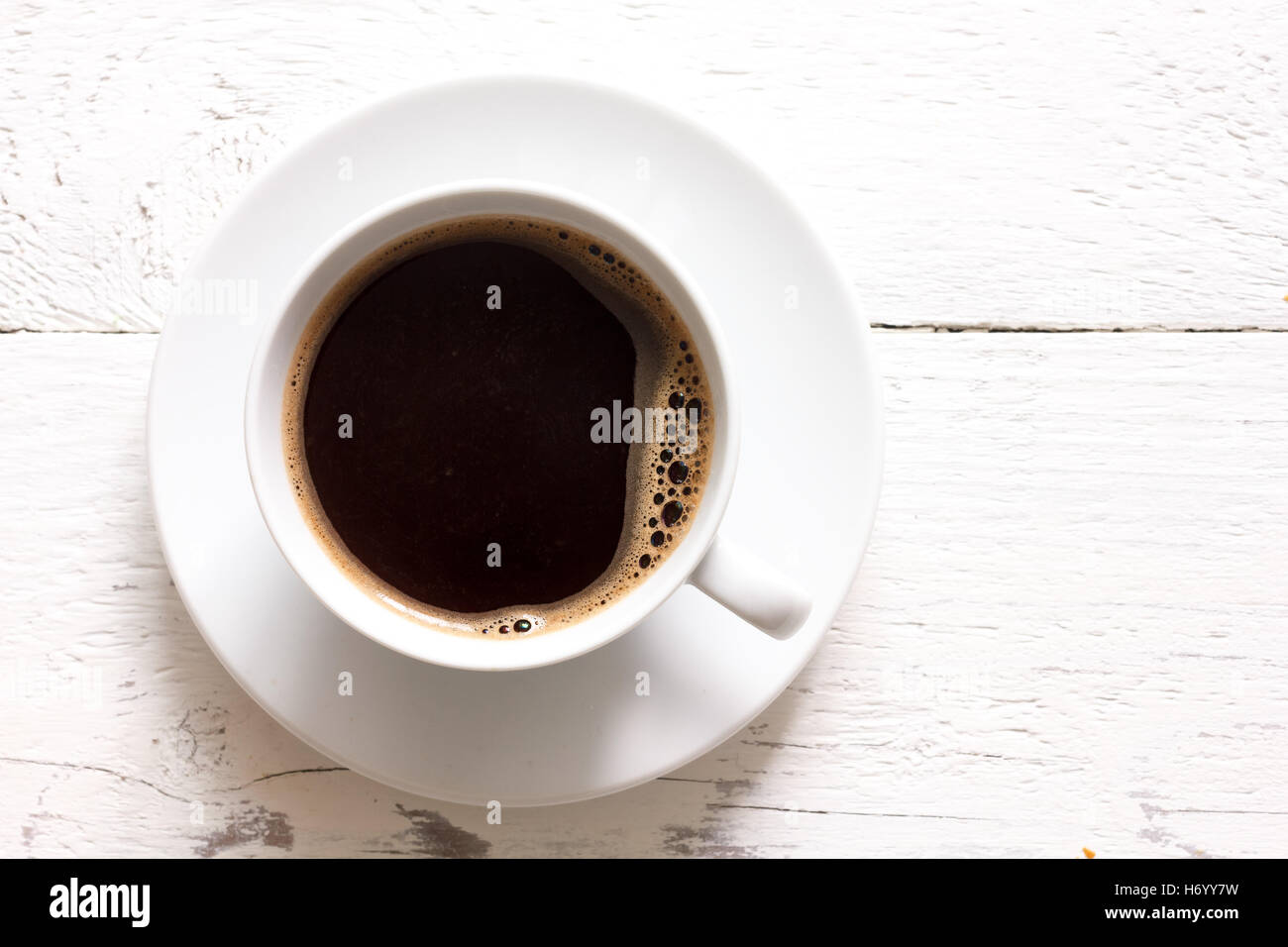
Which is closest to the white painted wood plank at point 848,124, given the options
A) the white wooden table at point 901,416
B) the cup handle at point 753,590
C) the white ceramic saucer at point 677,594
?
the white wooden table at point 901,416

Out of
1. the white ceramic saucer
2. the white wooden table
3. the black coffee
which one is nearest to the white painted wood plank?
the white wooden table

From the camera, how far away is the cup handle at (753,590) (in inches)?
34.2

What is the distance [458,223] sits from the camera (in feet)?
3.09

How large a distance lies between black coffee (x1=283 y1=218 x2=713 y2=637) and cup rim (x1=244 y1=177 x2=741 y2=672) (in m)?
0.06

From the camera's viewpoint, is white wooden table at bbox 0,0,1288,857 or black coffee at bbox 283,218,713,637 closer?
black coffee at bbox 283,218,713,637

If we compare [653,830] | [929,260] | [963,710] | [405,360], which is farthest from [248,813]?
[929,260]

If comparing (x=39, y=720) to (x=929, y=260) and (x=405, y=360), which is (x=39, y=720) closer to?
(x=405, y=360)

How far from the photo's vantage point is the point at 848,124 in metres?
1.17

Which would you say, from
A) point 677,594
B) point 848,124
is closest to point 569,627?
point 677,594

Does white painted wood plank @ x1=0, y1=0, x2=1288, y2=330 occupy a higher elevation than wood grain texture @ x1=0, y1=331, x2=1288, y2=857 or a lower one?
higher

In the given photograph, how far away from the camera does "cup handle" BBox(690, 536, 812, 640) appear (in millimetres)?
870

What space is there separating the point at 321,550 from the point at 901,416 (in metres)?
0.64

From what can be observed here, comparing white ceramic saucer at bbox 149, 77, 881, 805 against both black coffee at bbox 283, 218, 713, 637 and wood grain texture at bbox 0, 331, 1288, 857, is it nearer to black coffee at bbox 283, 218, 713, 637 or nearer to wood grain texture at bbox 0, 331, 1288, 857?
black coffee at bbox 283, 218, 713, 637

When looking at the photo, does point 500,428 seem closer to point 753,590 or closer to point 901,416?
point 753,590
